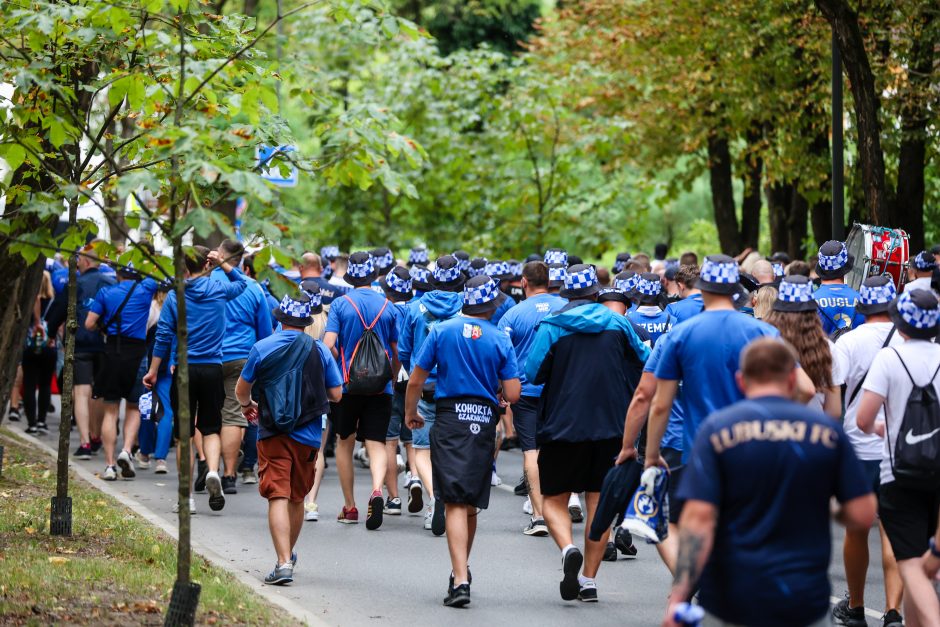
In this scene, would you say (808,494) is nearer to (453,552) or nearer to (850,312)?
(453,552)

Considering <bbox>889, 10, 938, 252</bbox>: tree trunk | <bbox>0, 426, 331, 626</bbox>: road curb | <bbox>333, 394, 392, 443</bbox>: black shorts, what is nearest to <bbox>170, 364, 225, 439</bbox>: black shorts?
<bbox>0, 426, 331, 626</bbox>: road curb

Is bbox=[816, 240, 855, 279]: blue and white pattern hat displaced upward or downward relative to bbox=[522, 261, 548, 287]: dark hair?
upward

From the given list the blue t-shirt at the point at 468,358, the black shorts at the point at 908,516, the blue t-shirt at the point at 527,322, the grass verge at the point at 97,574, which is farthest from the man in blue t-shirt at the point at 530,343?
the black shorts at the point at 908,516

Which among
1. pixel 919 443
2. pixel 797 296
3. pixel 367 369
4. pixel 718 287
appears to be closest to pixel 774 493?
pixel 718 287

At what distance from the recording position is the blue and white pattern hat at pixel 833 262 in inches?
429

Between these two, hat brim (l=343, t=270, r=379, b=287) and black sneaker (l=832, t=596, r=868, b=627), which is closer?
black sneaker (l=832, t=596, r=868, b=627)

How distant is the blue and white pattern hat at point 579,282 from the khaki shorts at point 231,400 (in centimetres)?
447

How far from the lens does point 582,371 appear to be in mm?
8633

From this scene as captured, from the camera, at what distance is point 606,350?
28.5 feet

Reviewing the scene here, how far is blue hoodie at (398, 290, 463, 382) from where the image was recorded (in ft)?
37.7

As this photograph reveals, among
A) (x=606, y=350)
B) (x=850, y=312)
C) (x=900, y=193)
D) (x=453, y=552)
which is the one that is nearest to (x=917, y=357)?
(x=606, y=350)

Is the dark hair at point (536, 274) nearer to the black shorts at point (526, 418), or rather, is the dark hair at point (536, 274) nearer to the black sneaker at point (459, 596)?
the black shorts at point (526, 418)

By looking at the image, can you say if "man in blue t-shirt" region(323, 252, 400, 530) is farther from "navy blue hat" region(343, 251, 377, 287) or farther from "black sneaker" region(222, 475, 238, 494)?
"black sneaker" region(222, 475, 238, 494)

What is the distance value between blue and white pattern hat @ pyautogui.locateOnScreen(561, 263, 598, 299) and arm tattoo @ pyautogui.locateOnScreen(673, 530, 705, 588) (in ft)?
14.1
